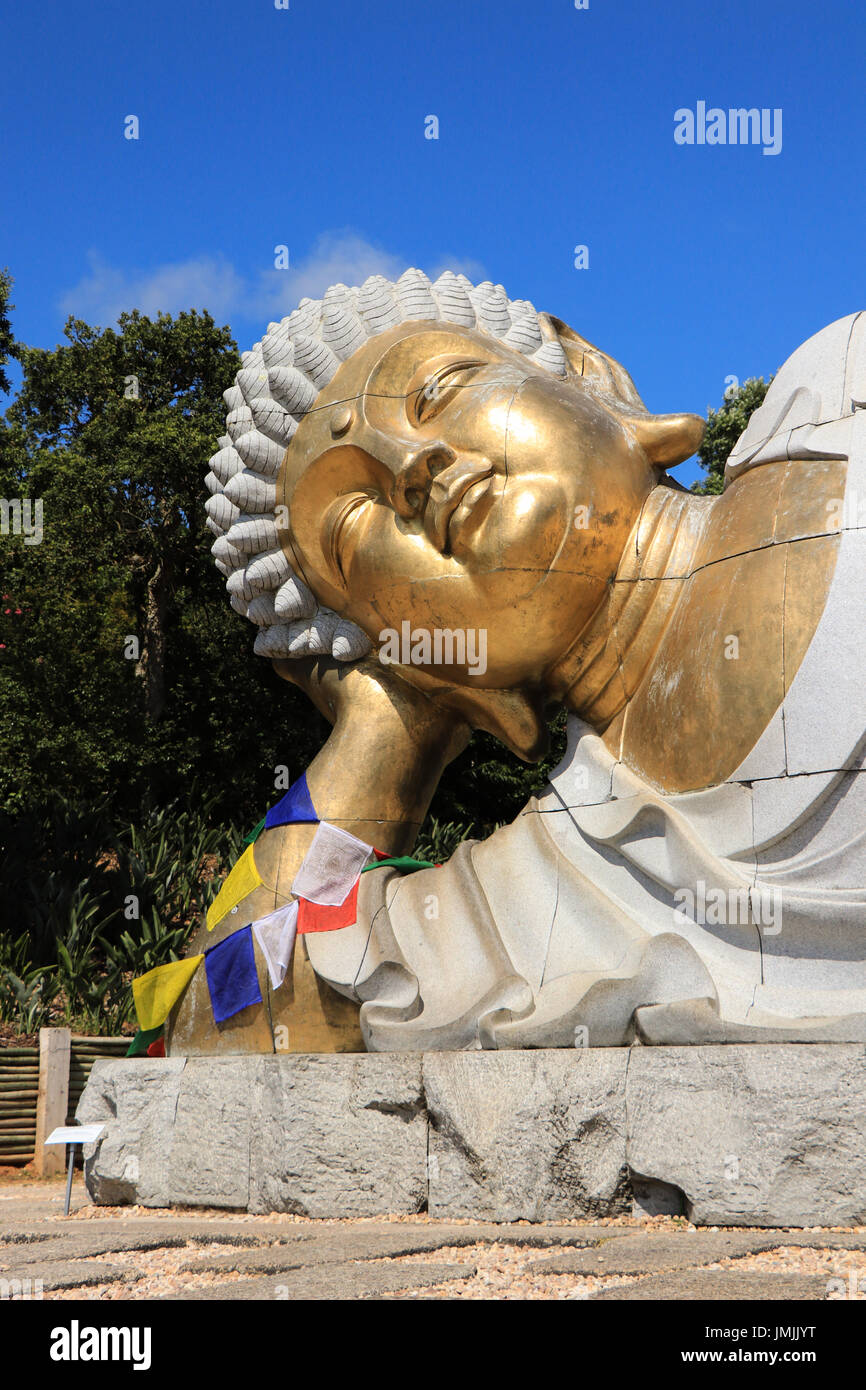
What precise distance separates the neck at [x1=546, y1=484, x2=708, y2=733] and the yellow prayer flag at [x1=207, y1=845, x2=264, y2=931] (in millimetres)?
1765

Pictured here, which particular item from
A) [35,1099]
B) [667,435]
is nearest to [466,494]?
[667,435]

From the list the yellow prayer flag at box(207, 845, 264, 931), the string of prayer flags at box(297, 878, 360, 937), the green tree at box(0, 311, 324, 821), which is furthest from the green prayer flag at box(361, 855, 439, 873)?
the green tree at box(0, 311, 324, 821)

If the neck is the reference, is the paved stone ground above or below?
below

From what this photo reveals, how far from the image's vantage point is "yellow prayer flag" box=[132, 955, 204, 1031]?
5871 mm

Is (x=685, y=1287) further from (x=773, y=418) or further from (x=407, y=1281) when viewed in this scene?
(x=773, y=418)

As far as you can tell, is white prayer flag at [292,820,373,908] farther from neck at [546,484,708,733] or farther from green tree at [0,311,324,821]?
green tree at [0,311,324,821]

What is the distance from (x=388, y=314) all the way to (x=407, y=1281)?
4.43 m

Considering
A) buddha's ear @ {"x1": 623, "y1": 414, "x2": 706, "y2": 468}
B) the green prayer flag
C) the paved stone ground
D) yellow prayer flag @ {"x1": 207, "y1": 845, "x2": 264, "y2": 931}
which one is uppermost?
buddha's ear @ {"x1": 623, "y1": 414, "x2": 706, "y2": 468}

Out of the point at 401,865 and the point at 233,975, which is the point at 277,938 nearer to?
the point at 233,975

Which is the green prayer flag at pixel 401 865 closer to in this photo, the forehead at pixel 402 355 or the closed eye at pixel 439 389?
the closed eye at pixel 439 389

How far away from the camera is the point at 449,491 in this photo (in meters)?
5.43

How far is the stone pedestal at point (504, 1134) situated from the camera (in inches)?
157

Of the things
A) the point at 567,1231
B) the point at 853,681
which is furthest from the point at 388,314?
the point at 567,1231

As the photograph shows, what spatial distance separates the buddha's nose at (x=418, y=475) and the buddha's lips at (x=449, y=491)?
46 mm
